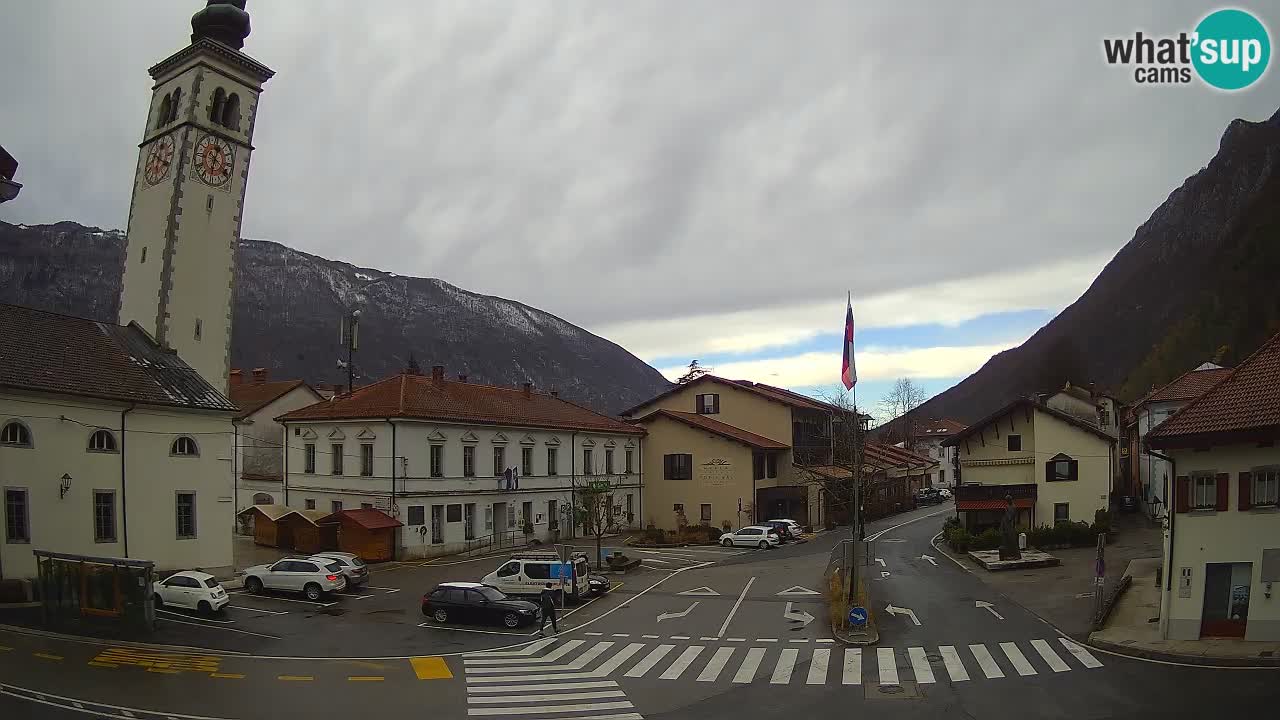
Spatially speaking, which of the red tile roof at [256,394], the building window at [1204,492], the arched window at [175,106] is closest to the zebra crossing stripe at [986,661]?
the building window at [1204,492]

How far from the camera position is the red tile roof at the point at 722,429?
5838 centimetres

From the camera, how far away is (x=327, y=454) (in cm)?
4728

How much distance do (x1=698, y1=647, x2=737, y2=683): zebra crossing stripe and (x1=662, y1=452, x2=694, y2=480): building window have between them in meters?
36.4

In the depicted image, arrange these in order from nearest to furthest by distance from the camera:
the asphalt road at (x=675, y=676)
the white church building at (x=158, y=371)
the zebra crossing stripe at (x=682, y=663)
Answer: the asphalt road at (x=675, y=676)
the zebra crossing stripe at (x=682, y=663)
the white church building at (x=158, y=371)

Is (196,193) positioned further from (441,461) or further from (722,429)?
(722,429)

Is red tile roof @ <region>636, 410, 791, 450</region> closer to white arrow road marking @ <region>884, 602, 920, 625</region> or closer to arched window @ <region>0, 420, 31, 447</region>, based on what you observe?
white arrow road marking @ <region>884, 602, 920, 625</region>

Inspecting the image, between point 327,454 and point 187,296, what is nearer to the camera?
point 187,296

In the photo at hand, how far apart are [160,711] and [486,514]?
31750 mm

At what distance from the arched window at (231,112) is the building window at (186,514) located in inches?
816

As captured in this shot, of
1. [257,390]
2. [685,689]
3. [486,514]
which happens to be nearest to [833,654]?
[685,689]

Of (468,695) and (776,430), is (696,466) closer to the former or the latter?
(776,430)

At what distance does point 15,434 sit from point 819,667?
27262mm

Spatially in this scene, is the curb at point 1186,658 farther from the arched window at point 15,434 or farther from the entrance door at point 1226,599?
the arched window at point 15,434

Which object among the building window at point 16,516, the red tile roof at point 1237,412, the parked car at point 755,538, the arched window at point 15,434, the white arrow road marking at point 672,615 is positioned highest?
the red tile roof at point 1237,412
